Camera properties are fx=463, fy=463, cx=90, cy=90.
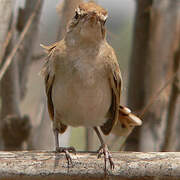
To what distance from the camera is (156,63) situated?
4.59 m

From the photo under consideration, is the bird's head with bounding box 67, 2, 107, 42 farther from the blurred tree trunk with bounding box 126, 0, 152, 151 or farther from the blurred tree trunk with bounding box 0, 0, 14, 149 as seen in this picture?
A: the blurred tree trunk with bounding box 126, 0, 152, 151

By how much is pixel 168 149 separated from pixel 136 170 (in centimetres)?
152

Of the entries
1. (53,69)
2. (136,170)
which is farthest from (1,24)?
(136,170)

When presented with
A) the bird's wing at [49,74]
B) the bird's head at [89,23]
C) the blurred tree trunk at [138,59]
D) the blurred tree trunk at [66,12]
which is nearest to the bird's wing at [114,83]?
the bird's head at [89,23]

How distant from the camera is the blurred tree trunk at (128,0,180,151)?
450cm

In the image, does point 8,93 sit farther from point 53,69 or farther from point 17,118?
point 53,69

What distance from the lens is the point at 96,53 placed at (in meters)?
3.42

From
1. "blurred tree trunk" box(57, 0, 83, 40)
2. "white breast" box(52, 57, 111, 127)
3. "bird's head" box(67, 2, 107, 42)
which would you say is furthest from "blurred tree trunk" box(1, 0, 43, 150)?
"bird's head" box(67, 2, 107, 42)

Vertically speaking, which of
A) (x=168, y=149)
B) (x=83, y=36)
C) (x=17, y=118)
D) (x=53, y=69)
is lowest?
(x=168, y=149)

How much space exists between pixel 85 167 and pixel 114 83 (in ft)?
2.84

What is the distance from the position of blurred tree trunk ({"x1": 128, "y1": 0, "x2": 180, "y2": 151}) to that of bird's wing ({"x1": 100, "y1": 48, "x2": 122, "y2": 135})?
816mm

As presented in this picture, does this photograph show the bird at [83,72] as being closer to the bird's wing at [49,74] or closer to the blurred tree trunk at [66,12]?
the bird's wing at [49,74]

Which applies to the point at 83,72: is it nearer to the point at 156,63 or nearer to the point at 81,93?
the point at 81,93

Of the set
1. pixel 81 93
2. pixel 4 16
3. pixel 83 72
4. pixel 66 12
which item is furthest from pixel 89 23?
pixel 66 12
